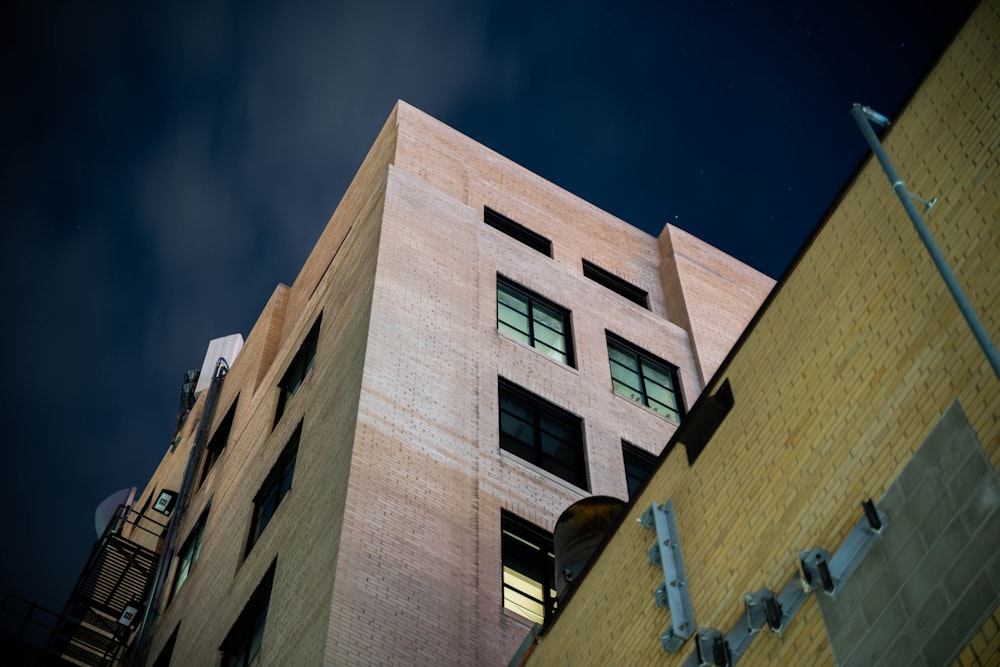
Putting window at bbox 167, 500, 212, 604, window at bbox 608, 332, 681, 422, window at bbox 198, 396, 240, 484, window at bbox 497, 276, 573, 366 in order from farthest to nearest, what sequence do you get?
window at bbox 198, 396, 240, 484 → window at bbox 167, 500, 212, 604 → window at bbox 608, 332, 681, 422 → window at bbox 497, 276, 573, 366

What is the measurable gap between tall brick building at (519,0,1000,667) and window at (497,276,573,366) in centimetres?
1295

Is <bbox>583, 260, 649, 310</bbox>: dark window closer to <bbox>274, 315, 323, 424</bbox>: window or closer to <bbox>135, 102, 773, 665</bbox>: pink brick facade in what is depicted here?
<bbox>135, 102, 773, 665</bbox>: pink brick facade

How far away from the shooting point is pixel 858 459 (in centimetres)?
996

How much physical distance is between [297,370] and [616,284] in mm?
9848

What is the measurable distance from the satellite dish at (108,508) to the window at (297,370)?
17.8 m

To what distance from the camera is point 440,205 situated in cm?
2805

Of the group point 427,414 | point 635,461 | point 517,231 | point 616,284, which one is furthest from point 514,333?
point 616,284

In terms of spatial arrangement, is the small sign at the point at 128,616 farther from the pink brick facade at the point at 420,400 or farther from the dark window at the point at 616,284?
the dark window at the point at 616,284

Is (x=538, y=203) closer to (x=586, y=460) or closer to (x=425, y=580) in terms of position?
(x=586, y=460)

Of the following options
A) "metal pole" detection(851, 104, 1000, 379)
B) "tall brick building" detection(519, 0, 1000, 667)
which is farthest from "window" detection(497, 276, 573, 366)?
"metal pole" detection(851, 104, 1000, 379)

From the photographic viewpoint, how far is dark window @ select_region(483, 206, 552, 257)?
30562 millimetres

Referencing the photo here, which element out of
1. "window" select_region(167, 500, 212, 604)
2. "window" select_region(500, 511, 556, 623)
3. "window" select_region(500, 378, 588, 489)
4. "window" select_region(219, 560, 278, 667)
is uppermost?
"window" select_region(500, 378, 588, 489)

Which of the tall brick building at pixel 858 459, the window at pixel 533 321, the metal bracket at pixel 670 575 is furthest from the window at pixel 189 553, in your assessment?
the metal bracket at pixel 670 575

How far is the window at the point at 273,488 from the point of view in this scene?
22844mm
